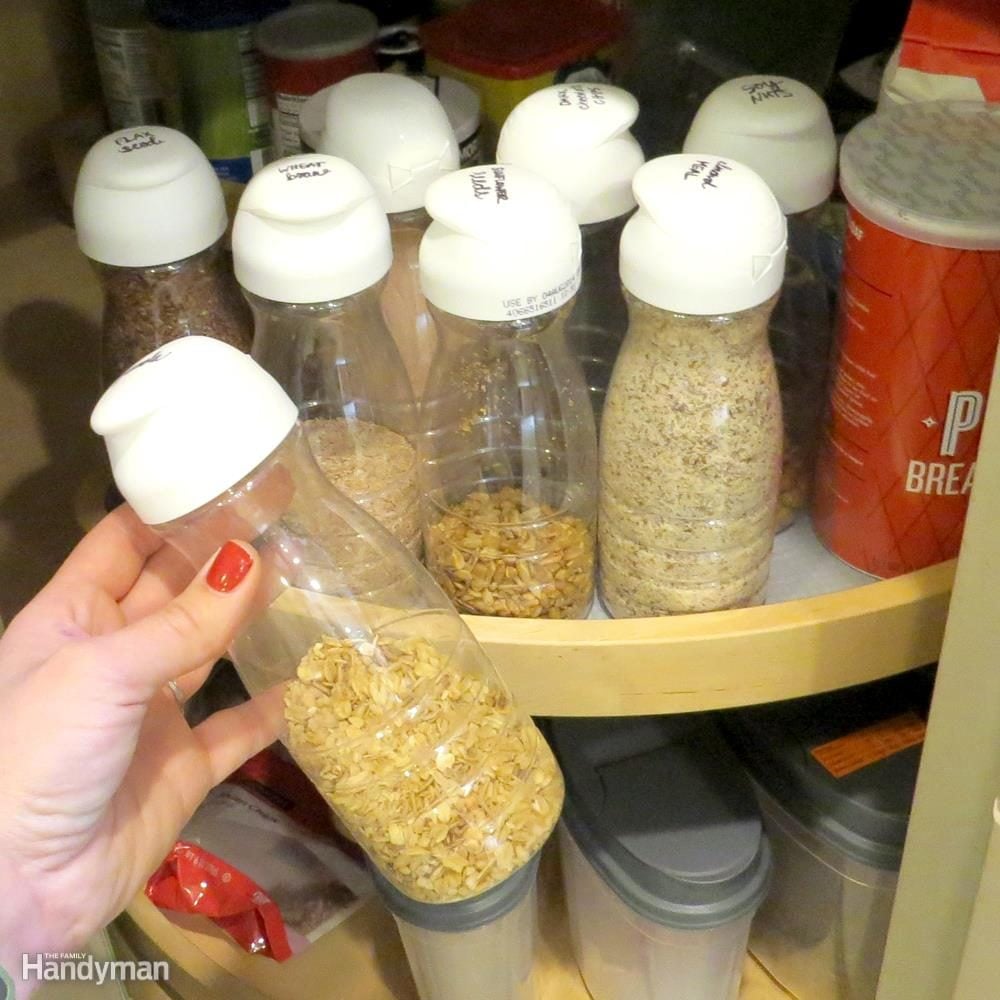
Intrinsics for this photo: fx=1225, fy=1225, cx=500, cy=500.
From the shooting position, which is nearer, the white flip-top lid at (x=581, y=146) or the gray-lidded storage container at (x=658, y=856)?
the white flip-top lid at (x=581, y=146)

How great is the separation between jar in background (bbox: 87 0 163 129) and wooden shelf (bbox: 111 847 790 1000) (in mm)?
526

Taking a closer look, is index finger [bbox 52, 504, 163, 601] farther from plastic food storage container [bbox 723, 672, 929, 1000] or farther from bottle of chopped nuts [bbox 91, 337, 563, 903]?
plastic food storage container [bbox 723, 672, 929, 1000]

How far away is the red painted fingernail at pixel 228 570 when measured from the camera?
0.49 m

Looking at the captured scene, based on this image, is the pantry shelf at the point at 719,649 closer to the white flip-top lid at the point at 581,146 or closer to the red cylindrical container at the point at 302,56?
the white flip-top lid at the point at 581,146

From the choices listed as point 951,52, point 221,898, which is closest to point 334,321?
point 951,52

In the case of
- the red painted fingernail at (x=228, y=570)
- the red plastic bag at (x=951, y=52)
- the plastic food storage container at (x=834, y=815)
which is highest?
the red plastic bag at (x=951, y=52)

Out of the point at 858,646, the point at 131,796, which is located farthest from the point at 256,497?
the point at 858,646

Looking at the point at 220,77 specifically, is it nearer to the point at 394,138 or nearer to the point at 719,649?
the point at 394,138

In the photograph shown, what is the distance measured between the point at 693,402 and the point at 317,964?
49cm

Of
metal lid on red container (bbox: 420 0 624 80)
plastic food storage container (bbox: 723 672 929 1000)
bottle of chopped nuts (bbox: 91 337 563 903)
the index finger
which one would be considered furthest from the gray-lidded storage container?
metal lid on red container (bbox: 420 0 624 80)

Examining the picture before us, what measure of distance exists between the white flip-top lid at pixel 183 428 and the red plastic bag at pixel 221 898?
16.5 inches

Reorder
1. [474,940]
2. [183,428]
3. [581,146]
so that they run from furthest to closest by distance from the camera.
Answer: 1. [474,940]
2. [581,146]
3. [183,428]

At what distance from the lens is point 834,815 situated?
0.73m

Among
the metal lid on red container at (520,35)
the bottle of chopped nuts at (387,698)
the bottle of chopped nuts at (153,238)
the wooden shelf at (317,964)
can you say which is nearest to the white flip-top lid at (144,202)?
the bottle of chopped nuts at (153,238)
